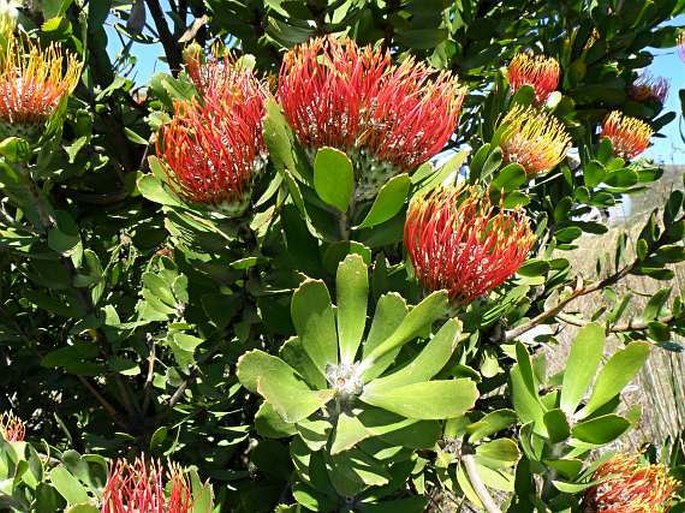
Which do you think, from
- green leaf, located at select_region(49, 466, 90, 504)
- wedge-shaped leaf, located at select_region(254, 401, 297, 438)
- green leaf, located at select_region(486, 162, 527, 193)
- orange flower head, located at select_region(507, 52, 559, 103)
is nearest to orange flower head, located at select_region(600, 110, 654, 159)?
orange flower head, located at select_region(507, 52, 559, 103)

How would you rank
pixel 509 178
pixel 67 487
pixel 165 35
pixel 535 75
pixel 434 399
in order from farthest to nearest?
pixel 165 35 < pixel 535 75 < pixel 509 178 < pixel 67 487 < pixel 434 399

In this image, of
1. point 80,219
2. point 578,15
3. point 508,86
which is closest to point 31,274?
point 80,219

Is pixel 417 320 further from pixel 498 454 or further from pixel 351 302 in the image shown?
pixel 498 454

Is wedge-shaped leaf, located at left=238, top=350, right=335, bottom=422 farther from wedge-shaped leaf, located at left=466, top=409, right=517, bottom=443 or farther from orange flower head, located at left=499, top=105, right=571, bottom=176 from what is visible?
orange flower head, located at left=499, top=105, right=571, bottom=176

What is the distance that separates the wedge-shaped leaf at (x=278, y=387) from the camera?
1.77 ft

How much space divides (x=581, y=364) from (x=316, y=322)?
28cm

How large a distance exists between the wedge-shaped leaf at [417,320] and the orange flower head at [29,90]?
0.45 meters

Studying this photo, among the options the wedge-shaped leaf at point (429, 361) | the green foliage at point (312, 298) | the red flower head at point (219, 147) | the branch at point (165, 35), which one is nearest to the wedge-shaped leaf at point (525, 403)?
the green foliage at point (312, 298)

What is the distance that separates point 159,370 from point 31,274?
→ 0.46 meters

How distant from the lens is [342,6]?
95 centimetres

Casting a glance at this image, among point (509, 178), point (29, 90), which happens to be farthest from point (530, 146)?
point (29, 90)

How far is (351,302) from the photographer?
611 millimetres

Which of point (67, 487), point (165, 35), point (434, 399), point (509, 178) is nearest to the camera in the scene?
point (434, 399)

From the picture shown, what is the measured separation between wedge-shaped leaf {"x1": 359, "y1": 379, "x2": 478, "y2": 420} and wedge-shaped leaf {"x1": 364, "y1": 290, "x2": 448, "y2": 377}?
1.7 inches
